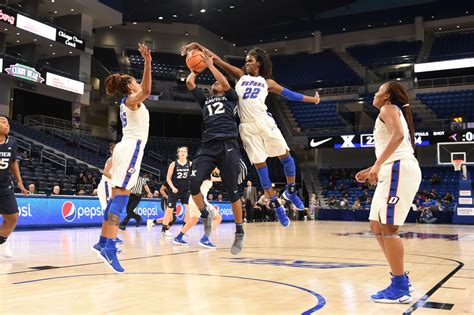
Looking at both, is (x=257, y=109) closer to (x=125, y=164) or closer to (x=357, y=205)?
(x=125, y=164)

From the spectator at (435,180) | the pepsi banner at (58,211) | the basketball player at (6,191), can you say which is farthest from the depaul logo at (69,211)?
the spectator at (435,180)

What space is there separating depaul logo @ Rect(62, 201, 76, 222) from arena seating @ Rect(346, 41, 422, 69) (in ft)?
72.2

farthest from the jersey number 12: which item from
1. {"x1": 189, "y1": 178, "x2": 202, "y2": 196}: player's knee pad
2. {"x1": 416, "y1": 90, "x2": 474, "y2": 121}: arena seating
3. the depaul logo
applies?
{"x1": 416, "y1": 90, "x2": 474, "y2": 121}: arena seating

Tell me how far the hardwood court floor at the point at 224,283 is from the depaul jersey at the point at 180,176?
2.86 metres

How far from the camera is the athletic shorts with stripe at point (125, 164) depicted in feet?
15.3

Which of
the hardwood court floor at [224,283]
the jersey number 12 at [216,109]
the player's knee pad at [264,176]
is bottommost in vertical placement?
the hardwood court floor at [224,283]

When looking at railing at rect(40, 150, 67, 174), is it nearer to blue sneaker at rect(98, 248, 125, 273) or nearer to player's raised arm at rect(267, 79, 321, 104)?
player's raised arm at rect(267, 79, 321, 104)

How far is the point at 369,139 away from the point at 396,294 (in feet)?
69.8

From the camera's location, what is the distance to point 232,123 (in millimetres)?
5340

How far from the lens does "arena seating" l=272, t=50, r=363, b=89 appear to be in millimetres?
30141

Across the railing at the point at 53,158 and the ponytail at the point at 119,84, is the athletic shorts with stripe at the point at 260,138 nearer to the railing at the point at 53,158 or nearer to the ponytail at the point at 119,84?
the ponytail at the point at 119,84

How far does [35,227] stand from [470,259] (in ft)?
31.5

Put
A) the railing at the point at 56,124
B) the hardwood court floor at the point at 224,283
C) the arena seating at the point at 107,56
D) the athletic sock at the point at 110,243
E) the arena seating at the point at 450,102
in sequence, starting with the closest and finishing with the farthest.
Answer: the hardwood court floor at the point at 224,283, the athletic sock at the point at 110,243, the railing at the point at 56,124, the arena seating at the point at 450,102, the arena seating at the point at 107,56

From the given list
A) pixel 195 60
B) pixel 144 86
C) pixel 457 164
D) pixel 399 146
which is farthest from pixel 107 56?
pixel 399 146
